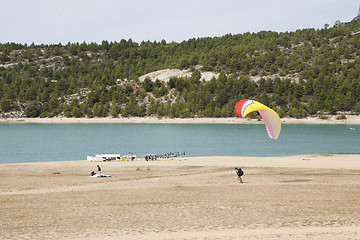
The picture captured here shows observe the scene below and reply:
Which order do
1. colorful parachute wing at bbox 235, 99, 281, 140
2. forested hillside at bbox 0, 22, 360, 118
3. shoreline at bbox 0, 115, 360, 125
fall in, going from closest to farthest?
colorful parachute wing at bbox 235, 99, 281, 140, shoreline at bbox 0, 115, 360, 125, forested hillside at bbox 0, 22, 360, 118

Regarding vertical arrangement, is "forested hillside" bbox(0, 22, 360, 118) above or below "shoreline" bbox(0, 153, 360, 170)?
above

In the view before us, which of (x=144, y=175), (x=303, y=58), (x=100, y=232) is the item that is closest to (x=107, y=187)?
(x=144, y=175)

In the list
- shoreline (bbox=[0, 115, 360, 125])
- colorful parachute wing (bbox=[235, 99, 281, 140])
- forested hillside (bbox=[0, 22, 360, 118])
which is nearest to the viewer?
colorful parachute wing (bbox=[235, 99, 281, 140])

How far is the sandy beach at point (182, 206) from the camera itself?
15.0 m

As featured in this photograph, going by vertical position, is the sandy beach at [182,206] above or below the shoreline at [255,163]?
above

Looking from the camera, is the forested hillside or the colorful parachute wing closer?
the colorful parachute wing

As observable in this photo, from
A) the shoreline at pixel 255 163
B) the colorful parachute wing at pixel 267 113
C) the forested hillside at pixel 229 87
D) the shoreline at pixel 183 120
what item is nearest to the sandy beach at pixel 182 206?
the colorful parachute wing at pixel 267 113

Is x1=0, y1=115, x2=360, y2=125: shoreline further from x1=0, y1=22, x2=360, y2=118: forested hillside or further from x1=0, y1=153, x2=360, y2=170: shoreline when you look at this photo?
x1=0, y1=153, x2=360, y2=170: shoreline

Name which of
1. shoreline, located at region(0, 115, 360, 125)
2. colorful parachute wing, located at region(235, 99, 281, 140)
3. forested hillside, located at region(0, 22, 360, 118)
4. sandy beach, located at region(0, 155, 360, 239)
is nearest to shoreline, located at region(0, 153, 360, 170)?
sandy beach, located at region(0, 155, 360, 239)

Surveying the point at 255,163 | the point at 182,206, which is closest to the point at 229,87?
the point at 255,163

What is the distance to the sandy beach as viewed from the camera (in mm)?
14992

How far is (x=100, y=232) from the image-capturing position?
49.5ft

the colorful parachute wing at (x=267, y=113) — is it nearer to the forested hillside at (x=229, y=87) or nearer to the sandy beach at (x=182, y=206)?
the sandy beach at (x=182, y=206)

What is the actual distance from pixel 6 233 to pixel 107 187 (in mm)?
10799
